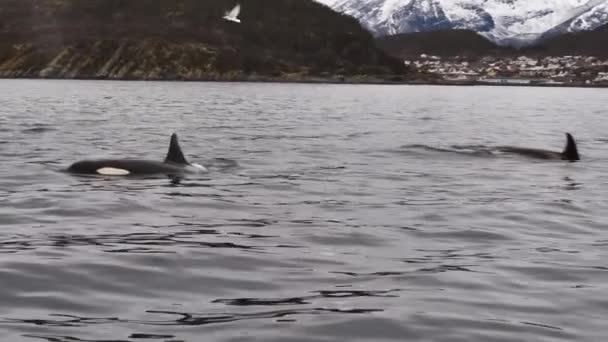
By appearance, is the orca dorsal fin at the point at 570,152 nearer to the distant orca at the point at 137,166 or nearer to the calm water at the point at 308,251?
the calm water at the point at 308,251

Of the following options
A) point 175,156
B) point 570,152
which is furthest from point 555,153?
point 175,156

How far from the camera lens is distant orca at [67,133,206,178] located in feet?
67.9

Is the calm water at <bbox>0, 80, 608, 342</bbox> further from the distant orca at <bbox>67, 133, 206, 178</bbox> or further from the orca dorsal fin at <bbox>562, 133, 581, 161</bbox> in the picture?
the orca dorsal fin at <bbox>562, 133, 581, 161</bbox>

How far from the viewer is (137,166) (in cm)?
2098

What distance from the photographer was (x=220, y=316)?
30.3 ft

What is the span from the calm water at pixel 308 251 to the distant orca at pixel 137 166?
0.57m

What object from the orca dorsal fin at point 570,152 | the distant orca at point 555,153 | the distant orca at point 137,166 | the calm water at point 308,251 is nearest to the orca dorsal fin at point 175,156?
the distant orca at point 137,166

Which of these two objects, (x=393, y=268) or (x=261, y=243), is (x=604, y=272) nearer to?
(x=393, y=268)

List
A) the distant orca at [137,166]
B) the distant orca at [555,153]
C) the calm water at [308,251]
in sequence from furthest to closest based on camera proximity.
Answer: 1. the distant orca at [555,153]
2. the distant orca at [137,166]
3. the calm water at [308,251]

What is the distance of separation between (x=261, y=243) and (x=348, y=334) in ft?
15.2

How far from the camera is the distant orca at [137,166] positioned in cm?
2069

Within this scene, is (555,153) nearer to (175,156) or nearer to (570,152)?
(570,152)

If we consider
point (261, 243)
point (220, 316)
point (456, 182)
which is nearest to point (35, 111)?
point (456, 182)

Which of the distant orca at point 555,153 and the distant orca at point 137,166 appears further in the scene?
the distant orca at point 555,153
